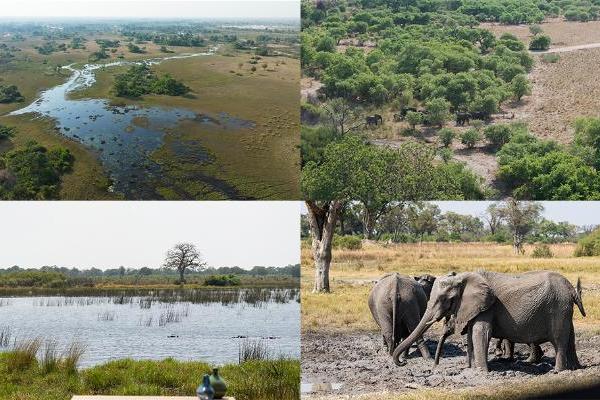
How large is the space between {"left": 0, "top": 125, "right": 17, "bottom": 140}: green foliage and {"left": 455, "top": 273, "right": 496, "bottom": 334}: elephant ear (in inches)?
194

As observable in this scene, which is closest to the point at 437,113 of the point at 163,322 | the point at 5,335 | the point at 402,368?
the point at 402,368

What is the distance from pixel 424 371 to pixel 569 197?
234cm

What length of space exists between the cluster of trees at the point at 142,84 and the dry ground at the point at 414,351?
2243mm

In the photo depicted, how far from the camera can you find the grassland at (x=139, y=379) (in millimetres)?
12602

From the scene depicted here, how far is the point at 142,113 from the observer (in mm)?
13305

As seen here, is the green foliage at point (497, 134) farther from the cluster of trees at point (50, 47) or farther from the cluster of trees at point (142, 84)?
the cluster of trees at point (50, 47)

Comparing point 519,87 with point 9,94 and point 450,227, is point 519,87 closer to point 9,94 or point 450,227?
point 450,227

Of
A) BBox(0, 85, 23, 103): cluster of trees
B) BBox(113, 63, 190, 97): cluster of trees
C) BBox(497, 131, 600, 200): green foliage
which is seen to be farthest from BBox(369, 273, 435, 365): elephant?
BBox(0, 85, 23, 103): cluster of trees

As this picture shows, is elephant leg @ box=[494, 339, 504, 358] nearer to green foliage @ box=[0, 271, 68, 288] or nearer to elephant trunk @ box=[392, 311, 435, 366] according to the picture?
elephant trunk @ box=[392, 311, 435, 366]

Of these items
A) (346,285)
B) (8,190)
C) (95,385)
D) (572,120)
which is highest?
(572,120)

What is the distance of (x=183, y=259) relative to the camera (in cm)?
1368

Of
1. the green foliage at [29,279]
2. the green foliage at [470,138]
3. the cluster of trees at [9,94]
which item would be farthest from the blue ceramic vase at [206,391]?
the cluster of trees at [9,94]

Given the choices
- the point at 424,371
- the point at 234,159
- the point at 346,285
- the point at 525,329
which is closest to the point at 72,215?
the point at 234,159

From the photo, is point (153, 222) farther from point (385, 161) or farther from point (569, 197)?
point (569, 197)
